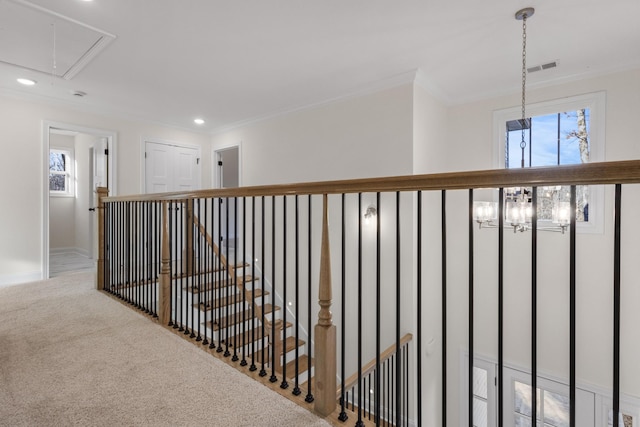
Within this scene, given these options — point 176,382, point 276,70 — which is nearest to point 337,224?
point 276,70

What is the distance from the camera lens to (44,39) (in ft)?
8.99

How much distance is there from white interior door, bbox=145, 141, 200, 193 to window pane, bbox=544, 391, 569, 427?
18.5ft

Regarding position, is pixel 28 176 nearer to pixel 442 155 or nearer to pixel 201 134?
pixel 201 134

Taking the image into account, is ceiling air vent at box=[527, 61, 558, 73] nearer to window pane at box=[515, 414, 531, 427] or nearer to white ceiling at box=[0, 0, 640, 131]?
white ceiling at box=[0, 0, 640, 131]

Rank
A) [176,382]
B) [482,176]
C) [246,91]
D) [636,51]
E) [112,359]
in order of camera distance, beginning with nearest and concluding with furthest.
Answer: [482,176]
[176,382]
[112,359]
[636,51]
[246,91]

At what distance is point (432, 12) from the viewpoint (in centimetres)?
239

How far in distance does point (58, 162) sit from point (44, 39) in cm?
439

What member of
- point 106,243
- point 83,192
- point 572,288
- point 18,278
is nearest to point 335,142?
point 106,243

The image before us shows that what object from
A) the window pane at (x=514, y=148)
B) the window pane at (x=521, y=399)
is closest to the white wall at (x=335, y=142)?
the window pane at (x=514, y=148)

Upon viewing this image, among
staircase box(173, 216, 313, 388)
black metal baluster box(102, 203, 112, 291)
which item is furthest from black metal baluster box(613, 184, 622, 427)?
black metal baluster box(102, 203, 112, 291)

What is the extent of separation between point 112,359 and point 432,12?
10.2ft

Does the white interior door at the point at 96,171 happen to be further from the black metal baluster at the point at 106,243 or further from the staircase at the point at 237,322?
the staircase at the point at 237,322

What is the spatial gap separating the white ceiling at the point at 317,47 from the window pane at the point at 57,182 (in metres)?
2.75

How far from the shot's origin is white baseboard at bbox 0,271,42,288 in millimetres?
3836
